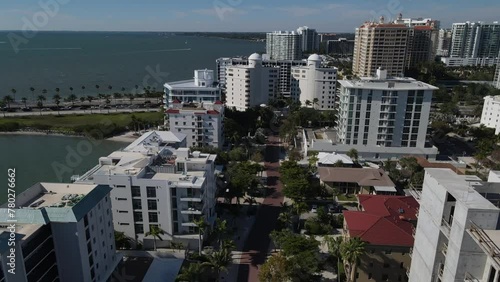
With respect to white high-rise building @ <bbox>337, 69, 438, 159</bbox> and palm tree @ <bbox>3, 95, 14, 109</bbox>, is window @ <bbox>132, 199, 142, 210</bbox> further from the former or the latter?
palm tree @ <bbox>3, 95, 14, 109</bbox>

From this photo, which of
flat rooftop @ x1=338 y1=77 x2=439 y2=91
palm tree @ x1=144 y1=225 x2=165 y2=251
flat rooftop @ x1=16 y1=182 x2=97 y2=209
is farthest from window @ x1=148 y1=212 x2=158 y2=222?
flat rooftop @ x1=338 y1=77 x2=439 y2=91

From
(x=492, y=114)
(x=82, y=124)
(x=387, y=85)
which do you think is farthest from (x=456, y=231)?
(x=82, y=124)

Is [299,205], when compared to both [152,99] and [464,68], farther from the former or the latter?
[464,68]

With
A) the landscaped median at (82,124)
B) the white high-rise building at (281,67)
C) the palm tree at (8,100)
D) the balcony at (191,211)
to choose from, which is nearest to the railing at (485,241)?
the balcony at (191,211)

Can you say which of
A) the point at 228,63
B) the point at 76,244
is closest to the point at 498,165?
the point at 76,244

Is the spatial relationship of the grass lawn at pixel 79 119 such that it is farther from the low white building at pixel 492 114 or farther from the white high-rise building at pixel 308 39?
the white high-rise building at pixel 308 39

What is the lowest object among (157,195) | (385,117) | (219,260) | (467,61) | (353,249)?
(219,260)

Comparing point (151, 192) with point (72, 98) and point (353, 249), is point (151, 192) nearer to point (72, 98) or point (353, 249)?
point (353, 249)
